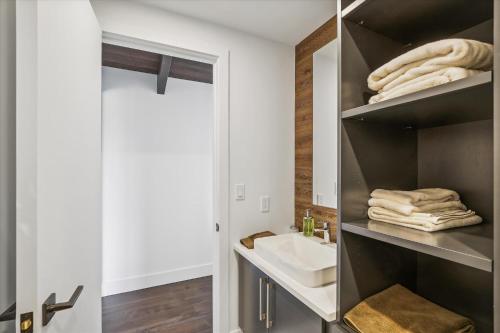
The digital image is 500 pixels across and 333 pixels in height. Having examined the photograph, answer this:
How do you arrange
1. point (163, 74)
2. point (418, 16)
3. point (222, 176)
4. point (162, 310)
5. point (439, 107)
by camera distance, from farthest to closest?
point (163, 74) < point (162, 310) < point (222, 176) < point (418, 16) < point (439, 107)

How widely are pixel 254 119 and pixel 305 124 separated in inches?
15.1

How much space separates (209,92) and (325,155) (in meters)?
1.80

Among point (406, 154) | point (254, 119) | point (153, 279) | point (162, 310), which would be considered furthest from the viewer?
point (153, 279)

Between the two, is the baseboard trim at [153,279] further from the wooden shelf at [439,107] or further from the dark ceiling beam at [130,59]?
the wooden shelf at [439,107]

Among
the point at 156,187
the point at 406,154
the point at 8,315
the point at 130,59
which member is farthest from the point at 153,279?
the point at 406,154

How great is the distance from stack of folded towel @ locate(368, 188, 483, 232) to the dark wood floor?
1827 millimetres

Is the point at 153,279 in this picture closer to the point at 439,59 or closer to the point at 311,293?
the point at 311,293

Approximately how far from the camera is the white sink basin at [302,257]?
3.59ft

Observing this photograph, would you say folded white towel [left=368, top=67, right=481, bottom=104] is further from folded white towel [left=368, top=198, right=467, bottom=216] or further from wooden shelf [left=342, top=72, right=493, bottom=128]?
folded white towel [left=368, top=198, right=467, bottom=216]

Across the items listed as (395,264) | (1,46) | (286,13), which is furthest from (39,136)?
(286,13)

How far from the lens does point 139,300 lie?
2.37 metres

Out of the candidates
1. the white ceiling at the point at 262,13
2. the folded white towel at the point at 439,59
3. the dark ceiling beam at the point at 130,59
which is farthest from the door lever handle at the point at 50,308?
the dark ceiling beam at the point at 130,59

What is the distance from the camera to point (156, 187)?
2666mm

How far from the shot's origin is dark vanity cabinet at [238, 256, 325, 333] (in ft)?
3.56
